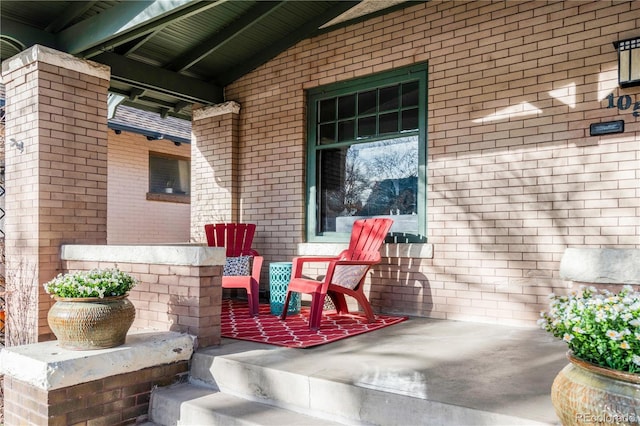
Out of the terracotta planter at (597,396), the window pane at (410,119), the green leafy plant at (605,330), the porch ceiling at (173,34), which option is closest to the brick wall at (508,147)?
the window pane at (410,119)

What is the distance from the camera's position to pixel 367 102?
196 inches

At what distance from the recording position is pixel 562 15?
3.83 meters

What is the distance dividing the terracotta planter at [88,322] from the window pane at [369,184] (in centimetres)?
266

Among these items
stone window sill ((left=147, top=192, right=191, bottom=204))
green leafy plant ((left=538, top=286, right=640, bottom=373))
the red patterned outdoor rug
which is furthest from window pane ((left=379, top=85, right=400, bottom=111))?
stone window sill ((left=147, top=192, right=191, bottom=204))

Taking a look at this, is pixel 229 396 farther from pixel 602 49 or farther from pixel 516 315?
pixel 602 49

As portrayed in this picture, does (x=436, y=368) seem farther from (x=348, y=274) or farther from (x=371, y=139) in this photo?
(x=371, y=139)

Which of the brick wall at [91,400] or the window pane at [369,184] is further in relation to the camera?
the window pane at [369,184]

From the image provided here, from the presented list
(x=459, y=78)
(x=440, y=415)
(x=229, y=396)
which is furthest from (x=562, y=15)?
(x=229, y=396)

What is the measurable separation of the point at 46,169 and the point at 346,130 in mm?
2825

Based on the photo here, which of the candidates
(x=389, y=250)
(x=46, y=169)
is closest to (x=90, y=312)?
(x=46, y=169)

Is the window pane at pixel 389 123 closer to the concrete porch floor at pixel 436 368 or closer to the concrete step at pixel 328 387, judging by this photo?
the concrete porch floor at pixel 436 368

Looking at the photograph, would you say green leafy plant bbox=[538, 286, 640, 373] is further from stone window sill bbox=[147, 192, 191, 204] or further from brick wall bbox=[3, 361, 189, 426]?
stone window sill bbox=[147, 192, 191, 204]

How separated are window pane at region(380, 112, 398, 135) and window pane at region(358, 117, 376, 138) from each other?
0.09 meters

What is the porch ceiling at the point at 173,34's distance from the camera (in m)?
3.91
